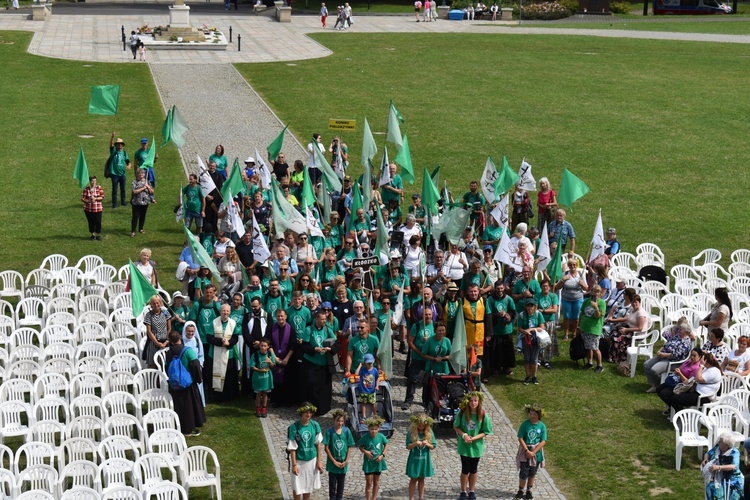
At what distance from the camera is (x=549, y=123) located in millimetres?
39875

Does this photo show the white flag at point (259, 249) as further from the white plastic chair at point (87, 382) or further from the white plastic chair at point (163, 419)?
the white plastic chair at point (163, 419)

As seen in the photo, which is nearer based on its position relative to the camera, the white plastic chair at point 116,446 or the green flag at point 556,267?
the white plastic chair at point 116,446

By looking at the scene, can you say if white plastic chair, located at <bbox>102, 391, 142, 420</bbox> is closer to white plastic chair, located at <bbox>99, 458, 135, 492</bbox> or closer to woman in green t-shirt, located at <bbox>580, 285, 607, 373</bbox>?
white plastic chair, located at <bbox>99, 458, 135, 492</bbox>

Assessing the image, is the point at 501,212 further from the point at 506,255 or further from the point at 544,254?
the point at 506,255

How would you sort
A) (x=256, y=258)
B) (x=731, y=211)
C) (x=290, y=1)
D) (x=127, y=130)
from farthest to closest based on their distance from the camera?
1. (x=290, y=1)
2. (x=127, y=130)
3. (x=731, y=211)
4. (x=256, y=258)

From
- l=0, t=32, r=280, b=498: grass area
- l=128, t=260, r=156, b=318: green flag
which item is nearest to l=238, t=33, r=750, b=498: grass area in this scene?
l=0, t=32, r=280, b=498: grass area

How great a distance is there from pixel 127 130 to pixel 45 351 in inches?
804

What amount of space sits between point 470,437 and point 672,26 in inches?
2358

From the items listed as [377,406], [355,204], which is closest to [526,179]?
[355,204]

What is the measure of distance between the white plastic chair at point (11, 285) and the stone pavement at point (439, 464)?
672 centimetres

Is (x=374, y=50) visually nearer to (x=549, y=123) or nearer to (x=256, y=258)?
(x=549, y=123)

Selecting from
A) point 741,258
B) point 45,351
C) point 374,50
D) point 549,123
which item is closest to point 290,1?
point 374,50

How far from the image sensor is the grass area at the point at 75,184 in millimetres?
16797

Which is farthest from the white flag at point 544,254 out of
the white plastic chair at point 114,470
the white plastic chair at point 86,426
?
the white plastic chair at point 114,470
